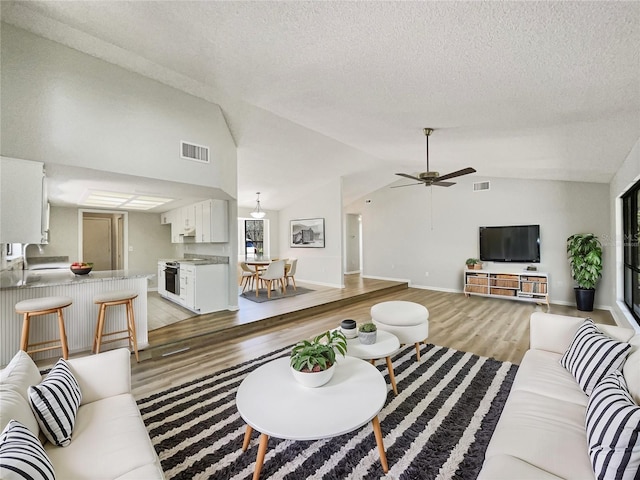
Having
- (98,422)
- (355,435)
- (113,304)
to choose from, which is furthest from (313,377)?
(113,304)

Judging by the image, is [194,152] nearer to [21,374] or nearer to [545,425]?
[21,374]

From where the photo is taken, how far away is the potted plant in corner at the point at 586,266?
5.15 metres

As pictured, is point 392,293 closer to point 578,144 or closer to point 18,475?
point 578,144

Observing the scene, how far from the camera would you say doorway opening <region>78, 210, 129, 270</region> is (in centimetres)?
681

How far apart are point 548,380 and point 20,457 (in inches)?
107

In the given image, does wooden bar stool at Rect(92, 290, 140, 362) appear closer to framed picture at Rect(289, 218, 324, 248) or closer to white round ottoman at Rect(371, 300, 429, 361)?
white round ottoman at Rect(371, 300, 429, 361)

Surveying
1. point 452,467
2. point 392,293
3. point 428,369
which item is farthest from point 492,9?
point 392,293

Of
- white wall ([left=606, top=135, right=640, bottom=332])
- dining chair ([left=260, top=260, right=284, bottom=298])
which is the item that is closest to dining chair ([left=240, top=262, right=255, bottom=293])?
dining chair ([left=260, top=260, right=284, bottom=298])

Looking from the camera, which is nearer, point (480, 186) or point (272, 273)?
point (272, 273)

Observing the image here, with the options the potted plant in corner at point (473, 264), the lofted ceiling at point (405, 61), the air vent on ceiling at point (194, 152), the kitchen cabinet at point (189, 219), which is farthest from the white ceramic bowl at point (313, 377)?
the potted plant in corner at point (473, 264)

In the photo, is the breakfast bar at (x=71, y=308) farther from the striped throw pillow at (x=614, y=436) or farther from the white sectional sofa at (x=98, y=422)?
the striped throw pillow at (x=614, y=436)

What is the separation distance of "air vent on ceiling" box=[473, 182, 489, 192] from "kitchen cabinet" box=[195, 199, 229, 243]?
223 inches

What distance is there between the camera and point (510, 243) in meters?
6.32

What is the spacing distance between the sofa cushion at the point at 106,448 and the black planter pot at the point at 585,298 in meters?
6.83
